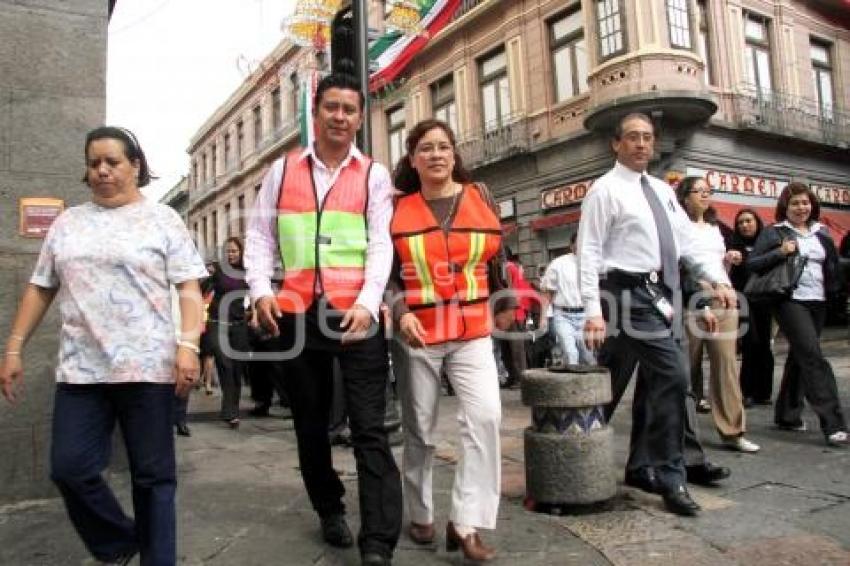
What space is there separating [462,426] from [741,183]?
16.3 meters

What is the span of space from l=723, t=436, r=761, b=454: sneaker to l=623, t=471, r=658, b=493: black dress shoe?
124cm

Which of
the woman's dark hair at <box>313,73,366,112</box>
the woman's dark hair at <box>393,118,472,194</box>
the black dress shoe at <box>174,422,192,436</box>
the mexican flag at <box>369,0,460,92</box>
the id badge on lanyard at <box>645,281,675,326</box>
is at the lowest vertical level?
the black dress shoe at <box>174,422,192,436</box>

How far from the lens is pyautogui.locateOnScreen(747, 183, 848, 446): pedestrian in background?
5004mm

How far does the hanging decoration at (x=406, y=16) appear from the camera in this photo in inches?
380

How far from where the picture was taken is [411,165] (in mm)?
3373

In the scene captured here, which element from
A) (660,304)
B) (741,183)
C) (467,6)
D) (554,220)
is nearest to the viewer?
(660,304)

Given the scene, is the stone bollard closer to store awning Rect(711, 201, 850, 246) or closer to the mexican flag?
the mexican flag

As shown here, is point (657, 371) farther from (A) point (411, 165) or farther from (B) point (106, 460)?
(B) point (106, 460)

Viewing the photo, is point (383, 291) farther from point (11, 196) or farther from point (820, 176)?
point (820, 176)

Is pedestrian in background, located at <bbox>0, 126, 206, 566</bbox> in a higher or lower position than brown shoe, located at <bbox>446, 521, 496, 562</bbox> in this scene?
higher

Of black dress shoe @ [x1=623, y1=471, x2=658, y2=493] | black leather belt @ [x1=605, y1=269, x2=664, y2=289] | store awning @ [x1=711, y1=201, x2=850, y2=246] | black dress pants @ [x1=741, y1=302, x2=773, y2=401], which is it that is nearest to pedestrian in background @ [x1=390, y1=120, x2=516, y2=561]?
black leather belt @ [x1=605, y1=269, x2=664, y2=289]

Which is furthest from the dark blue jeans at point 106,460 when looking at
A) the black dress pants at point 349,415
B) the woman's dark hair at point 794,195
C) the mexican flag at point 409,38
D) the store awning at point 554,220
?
the store awning at point 554,220

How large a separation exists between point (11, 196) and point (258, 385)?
420cm

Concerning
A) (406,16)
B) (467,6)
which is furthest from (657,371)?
(467,6)
